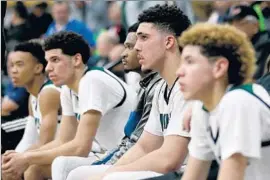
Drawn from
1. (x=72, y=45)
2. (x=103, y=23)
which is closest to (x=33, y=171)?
(x=72, y=45)

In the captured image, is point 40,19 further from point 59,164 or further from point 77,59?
point 59,164

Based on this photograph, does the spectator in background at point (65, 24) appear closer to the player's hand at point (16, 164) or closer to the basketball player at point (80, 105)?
the basketball player at point (80, 105)

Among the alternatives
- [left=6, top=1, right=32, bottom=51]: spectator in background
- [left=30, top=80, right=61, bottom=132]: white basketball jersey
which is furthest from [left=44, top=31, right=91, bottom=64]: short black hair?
[left=6, top=1, right=32, bottom=51]: spectator in background

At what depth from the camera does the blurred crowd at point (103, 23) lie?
26.2 ft

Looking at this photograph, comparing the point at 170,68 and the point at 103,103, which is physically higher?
the point at 170,68

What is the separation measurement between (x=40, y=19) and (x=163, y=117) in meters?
6.56

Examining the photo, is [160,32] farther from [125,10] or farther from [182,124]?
[125,10]

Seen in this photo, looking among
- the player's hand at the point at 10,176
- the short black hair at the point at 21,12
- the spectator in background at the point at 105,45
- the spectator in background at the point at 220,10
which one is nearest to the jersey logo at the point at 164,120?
the player's hand at the point at 10,176

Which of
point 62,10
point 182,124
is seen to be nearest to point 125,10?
point 62,10

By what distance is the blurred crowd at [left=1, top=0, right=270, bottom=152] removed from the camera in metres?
7.98

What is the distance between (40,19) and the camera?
37.1ft

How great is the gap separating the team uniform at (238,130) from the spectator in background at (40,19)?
7092mm

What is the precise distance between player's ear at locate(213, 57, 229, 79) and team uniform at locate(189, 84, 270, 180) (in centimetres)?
8

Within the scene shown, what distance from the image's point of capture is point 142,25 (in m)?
5.11
